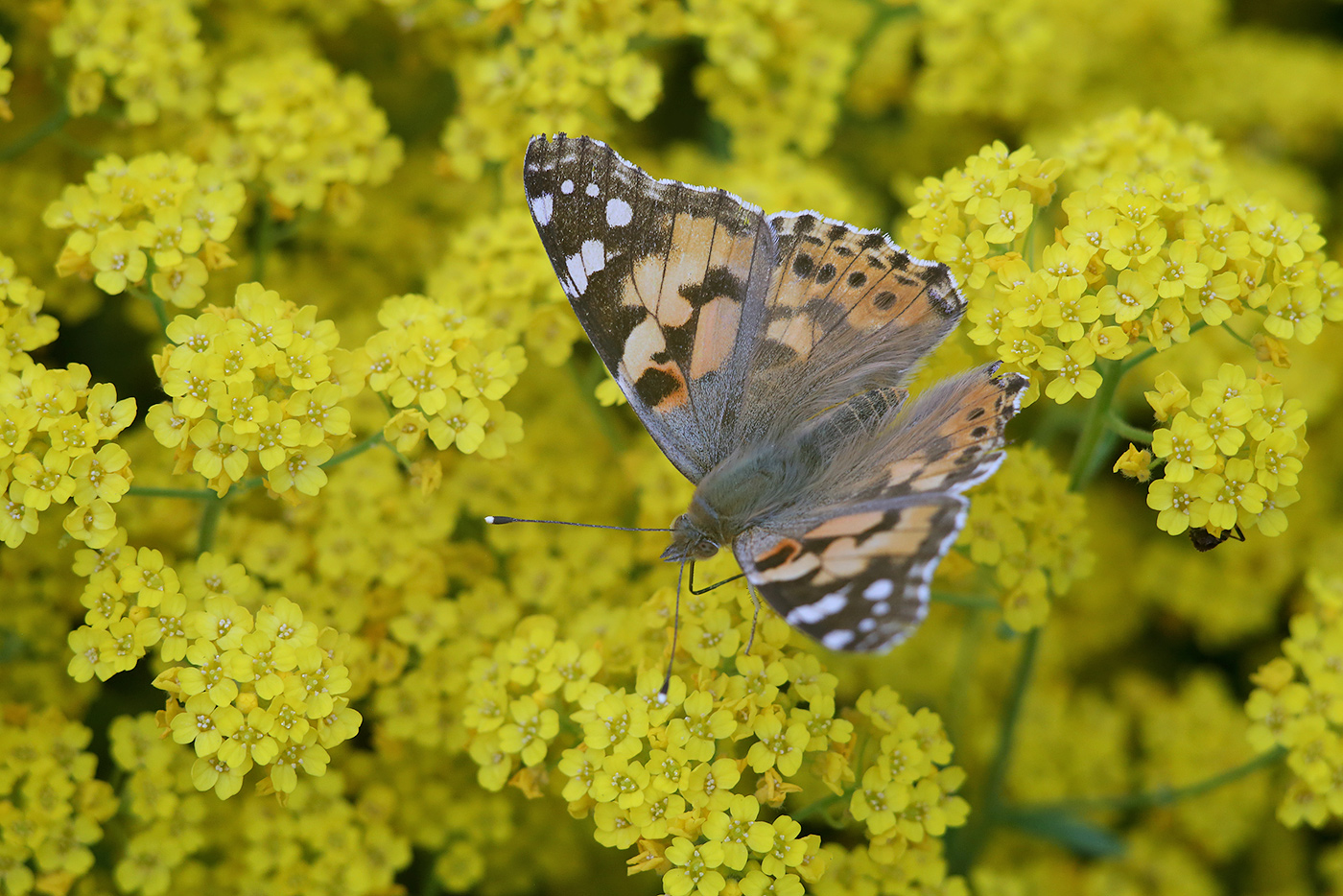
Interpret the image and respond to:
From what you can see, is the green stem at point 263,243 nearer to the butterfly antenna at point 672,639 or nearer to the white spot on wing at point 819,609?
the butterfly antenna at point 672,639


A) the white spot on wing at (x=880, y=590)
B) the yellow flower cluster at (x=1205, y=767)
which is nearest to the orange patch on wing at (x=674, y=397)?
the white spot on wing at (x=880, y=590)

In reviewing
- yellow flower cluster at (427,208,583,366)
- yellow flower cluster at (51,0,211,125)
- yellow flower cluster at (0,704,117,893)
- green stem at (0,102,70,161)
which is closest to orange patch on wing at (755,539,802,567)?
yellow flower cluster at (427,208,583,366)

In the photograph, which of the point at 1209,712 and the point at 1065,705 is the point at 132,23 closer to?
the point at 1065,705

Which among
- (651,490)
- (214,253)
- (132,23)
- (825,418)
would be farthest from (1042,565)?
(132,23)

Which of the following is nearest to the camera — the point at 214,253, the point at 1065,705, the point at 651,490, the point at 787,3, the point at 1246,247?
the point at 1246,247

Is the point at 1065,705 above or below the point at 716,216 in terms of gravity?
below

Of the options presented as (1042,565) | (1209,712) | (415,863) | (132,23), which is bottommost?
(415,863)
